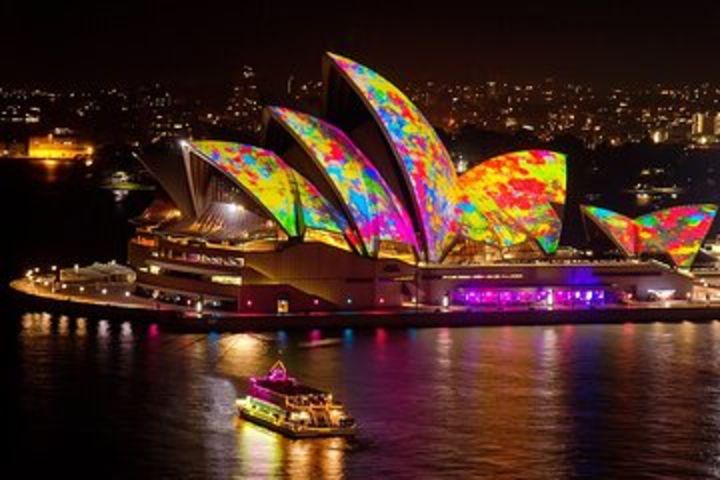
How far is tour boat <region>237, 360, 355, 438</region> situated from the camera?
24.1 m

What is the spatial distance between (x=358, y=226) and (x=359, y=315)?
194 cm

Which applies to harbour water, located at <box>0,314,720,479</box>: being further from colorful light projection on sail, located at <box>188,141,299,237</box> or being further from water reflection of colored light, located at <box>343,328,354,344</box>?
colorful light projection on sail, located at <box>188,141,299,237</box>

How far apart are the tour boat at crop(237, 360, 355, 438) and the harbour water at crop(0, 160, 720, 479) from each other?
0.77ft

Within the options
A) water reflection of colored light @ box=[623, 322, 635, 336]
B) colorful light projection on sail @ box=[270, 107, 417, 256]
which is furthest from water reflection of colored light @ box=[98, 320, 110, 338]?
water reflection of colored light @ box=[623, 322, 635, 336]

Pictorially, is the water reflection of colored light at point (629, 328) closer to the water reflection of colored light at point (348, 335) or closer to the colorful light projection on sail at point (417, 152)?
the colorful light projection on sail at point (417, 152)

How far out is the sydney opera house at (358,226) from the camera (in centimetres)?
3538

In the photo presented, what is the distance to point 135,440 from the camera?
23797mm

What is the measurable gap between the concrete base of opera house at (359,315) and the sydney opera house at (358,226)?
2.13ft

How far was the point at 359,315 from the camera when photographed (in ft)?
114

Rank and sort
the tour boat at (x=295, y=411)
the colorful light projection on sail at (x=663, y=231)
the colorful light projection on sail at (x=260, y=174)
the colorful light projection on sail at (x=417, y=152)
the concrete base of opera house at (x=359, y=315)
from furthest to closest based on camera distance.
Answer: the colorful light projection on sail at (x=663, y=231)
the colorful light projection on sail at (x=417, y=152)
the colorful light projection on sail at (x=260, y=174)
the concrete base of opera house at (x=359, y=315)
the tour boat at (x=295, y=411)

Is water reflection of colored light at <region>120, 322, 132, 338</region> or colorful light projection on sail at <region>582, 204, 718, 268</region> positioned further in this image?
colorful light projection on sail at <region>582, 204, 718, 268</region>

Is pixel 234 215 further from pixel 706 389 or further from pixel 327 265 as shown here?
pixel 706 389

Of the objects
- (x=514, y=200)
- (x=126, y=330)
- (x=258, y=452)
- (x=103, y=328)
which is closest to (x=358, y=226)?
(x=514, y=200)

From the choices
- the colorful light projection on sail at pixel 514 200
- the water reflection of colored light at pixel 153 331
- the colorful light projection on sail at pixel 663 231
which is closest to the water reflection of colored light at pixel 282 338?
the water reflection of colored light at pixel 153 331
